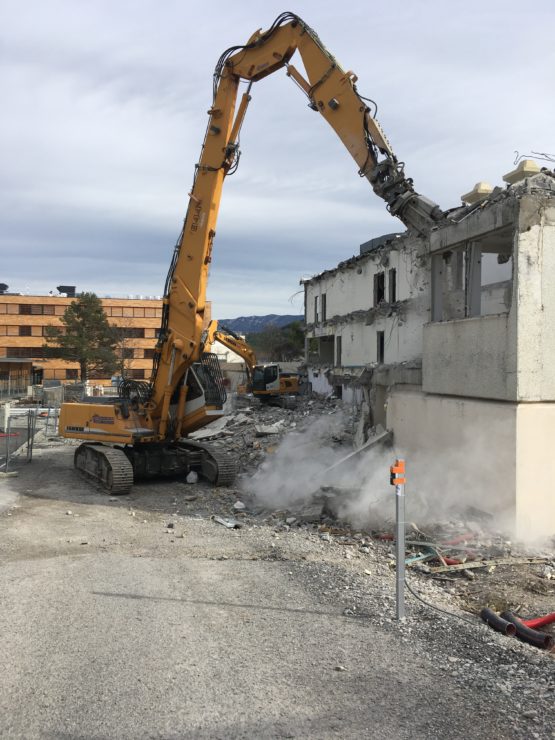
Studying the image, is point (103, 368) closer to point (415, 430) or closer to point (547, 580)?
point (415, 430)

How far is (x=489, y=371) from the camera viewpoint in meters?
9.32

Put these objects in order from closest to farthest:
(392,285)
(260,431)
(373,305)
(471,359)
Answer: (471,359)
(260,431)
(392,285)
(373,305)

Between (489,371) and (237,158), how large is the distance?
649 cm

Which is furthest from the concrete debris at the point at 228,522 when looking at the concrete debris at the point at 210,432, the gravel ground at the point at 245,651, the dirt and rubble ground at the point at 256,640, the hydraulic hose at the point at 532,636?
the concrete debris at the point at 210,432

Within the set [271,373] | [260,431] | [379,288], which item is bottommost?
[260,431]

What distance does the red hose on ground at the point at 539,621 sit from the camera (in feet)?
19.9

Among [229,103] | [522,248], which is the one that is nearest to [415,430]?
[522,248]

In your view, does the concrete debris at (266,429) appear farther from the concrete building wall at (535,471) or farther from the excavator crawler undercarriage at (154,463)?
the concrete building wall at (535,471)

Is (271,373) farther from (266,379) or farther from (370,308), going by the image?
(370,308)

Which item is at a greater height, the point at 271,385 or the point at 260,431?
the point at 271,385

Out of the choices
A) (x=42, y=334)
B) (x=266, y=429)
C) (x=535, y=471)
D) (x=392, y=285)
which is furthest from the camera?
(x=42, y=334)

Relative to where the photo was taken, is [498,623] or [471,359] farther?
[471,359]

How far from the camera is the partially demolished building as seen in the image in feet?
28.7

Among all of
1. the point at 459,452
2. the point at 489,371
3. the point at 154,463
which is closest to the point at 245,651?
the point at 459,452
